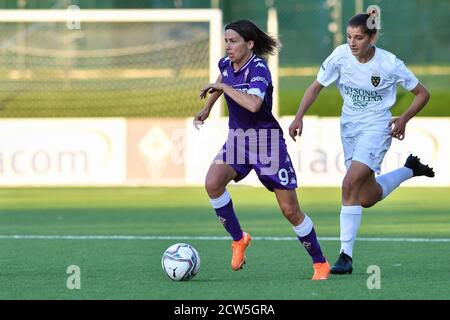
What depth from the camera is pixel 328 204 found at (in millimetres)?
15367

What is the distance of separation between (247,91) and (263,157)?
50 cm

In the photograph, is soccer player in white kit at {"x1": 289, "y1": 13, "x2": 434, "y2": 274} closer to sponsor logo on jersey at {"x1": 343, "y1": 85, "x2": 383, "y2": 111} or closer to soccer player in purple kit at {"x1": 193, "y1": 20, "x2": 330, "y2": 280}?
sponsor logo on jersey at {"x1": 343, "y1": 85, "x2": 383, "y2": 111}

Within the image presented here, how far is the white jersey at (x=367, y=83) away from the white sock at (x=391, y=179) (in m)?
0.68

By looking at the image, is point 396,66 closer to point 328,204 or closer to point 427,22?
point 328,204

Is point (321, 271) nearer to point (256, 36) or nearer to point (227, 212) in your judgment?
point (227, 212)

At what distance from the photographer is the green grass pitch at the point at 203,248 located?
25.0ft

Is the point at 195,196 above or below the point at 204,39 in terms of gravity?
below

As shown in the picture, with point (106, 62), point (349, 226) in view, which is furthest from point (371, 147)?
point (106, 62)

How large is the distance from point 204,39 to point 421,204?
693cm

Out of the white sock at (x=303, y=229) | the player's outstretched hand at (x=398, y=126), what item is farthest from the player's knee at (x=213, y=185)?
the player's outstretched hand at (x=398, y=126)

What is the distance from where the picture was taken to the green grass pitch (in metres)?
7.61

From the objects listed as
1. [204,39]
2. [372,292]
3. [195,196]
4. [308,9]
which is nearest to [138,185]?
[195,196]

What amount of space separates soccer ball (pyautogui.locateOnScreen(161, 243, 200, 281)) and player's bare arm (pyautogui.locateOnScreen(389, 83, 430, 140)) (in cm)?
182

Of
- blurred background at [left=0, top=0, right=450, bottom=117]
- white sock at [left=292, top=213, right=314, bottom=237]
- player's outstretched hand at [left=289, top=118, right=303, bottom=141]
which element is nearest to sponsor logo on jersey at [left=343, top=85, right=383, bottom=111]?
player's outstretched hand at [left=289, top=118, right=303, bottom=141]
